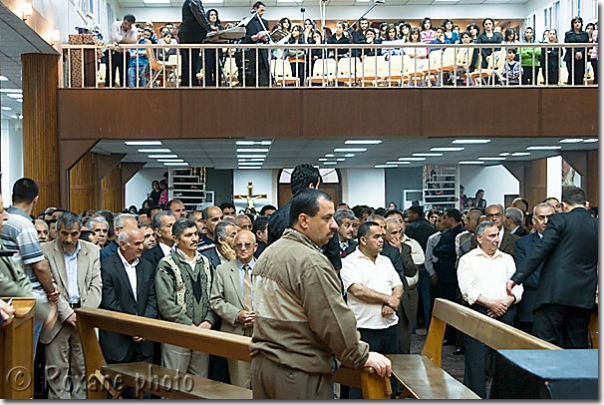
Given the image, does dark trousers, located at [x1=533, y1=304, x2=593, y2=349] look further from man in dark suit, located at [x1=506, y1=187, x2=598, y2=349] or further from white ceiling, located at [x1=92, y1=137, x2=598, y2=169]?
white ceiling, located at [x1=92, y1=137, x2=598, y2=169]

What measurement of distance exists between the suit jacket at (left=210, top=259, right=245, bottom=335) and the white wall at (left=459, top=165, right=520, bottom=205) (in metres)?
21.9

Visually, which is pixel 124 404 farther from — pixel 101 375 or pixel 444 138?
pixel 444 138

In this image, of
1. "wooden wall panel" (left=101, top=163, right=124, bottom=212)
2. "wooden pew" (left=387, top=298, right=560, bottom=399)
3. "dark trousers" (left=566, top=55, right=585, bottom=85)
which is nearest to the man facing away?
"wooden pew" (left=387, top=298, right=560, bottom=399)

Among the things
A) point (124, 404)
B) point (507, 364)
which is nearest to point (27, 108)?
point (124, 404)

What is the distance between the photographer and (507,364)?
2.20 metres

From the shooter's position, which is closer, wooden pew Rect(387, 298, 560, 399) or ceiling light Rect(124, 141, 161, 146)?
wooden pew Rect(387, 298, 560, 399)

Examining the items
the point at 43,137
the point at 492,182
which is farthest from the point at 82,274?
the point at 492,182

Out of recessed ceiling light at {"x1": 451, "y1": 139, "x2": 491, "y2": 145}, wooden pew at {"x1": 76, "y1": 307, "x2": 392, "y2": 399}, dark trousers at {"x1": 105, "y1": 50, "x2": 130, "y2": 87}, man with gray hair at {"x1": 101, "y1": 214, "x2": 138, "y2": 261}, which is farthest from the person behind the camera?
recessed ceiling light at {"x1": 451, "y1": 139, "x2": 491, "y2": 145}

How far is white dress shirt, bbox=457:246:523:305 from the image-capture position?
256 inches

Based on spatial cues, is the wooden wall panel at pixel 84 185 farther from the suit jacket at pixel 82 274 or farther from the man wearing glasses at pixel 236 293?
the man wearing glasses at pixel 236 293

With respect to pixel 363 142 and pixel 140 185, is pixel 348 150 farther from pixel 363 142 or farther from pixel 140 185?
pixel 140 185

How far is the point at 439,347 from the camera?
17.7 ft

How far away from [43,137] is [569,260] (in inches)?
336

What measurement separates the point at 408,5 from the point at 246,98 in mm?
13347
